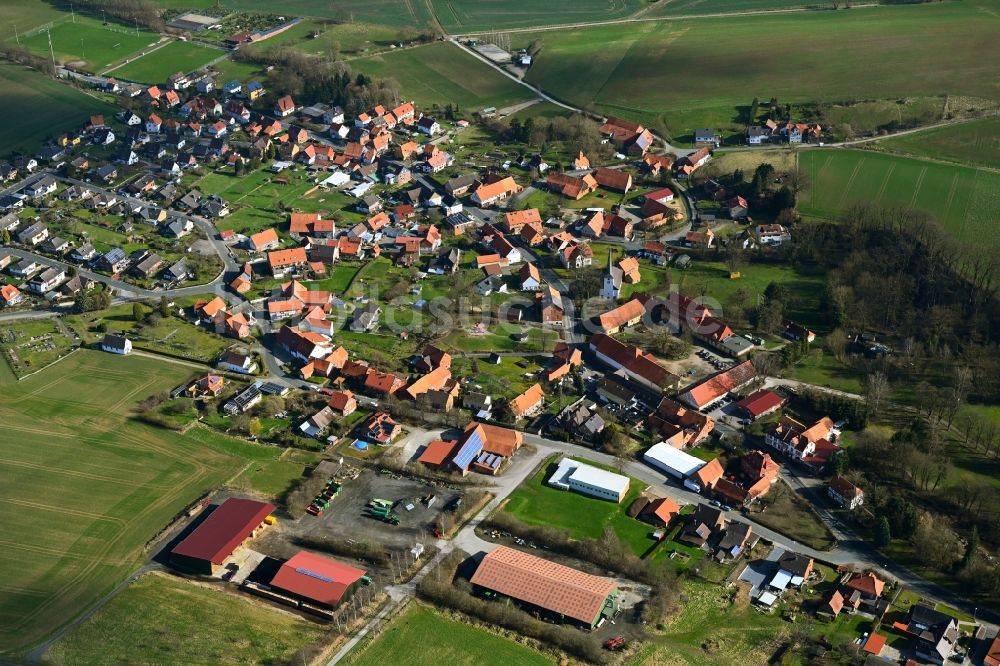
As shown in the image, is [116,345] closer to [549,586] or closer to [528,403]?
[528,403]

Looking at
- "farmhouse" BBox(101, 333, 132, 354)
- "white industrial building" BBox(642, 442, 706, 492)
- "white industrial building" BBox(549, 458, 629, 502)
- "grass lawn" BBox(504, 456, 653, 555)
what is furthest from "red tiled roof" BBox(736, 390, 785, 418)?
"farmhouse" BBox(101, 333, 132, 354)

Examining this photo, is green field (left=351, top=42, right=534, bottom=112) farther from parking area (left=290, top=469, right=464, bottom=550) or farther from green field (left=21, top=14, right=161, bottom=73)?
parking area (left=290, top=469, right=464, bottom=550)

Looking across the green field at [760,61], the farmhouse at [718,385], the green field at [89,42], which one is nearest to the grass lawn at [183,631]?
the farmhouse at [718,385]

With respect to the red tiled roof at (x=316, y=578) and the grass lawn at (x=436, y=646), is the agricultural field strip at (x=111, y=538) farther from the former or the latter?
the grass lawn at (x=436, y=646)

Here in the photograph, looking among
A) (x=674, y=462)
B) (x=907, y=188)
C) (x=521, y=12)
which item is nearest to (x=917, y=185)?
(x=907, y=188)

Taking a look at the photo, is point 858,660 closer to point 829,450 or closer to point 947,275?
point 829,450

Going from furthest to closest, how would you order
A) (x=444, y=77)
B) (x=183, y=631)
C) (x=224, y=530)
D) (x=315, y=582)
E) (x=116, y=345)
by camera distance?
(x=444, y=77)
(x=116, y=345)
(x=224, y=530)
(x=315, y=582)
(x=183, y=631)

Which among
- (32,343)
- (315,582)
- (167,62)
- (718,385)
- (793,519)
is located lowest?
(793,519)
